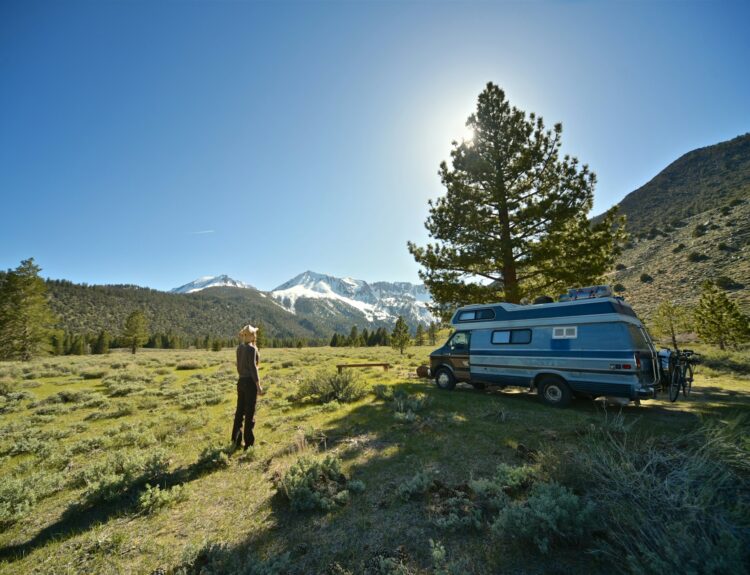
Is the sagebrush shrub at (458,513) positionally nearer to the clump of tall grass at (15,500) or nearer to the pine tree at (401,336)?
the clump of tall grass at (15,500)

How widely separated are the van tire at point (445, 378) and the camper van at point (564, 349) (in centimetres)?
35

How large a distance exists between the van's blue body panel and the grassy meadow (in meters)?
1.08

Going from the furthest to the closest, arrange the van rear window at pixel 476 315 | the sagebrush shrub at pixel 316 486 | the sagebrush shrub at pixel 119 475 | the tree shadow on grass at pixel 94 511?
the van rear window at pixel 476 315
the sagebrush shrub at pixel 119 475
the sagebrush shrub at pixel 316 486
the tree shadow on grass at pixel 94 511

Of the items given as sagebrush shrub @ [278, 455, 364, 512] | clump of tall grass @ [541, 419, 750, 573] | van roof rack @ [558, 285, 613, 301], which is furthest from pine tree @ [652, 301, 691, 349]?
sagebrush shrub @ [278, 455, 364, 512]

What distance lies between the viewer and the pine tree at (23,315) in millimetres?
34812

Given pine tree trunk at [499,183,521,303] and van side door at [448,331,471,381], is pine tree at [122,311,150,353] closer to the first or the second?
van side door at [448,331,471,381]

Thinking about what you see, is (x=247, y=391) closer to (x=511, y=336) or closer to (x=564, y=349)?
(x=511, y=336)

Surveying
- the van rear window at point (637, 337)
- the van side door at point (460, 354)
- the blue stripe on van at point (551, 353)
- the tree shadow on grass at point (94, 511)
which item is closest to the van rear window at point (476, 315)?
the van side door at point (460, 354)

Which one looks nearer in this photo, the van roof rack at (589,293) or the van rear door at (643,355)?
the van rear door at (643,355)

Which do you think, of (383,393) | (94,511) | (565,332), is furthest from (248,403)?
(565,332)

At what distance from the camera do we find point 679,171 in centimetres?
7775

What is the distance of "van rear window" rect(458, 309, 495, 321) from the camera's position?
11.7 metres

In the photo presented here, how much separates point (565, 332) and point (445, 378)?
5.35 metres

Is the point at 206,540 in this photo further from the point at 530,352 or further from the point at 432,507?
the point at 530,352
